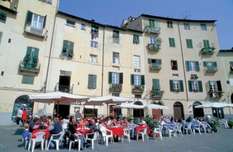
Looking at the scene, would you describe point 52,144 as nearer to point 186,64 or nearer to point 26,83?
point 26,83

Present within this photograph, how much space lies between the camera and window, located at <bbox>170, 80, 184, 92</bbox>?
2742 centimetres

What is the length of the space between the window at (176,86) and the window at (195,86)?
1.34 metres

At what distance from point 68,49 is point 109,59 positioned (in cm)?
571

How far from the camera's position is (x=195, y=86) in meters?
28.0

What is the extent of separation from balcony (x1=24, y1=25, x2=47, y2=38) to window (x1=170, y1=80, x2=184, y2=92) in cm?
1853

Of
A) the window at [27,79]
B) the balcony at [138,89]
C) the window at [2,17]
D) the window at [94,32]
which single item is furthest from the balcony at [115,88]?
the window at [2,17]

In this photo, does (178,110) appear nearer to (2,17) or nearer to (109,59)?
(109,59)

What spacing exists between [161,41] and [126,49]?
6223 mm

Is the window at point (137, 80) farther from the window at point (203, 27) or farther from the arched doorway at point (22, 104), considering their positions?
the window at point (203, 27)

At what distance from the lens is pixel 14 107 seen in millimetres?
18391

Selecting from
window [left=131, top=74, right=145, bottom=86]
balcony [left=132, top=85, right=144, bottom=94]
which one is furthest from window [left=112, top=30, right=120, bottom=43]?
balcony [left=132, top=85, right=144, bottom=94]

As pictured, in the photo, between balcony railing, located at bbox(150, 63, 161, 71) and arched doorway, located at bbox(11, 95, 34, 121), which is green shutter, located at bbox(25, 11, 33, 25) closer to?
arched doorway, located at bbox(11, 95, 34, 121)

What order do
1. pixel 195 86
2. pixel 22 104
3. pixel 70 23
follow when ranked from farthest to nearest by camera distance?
pixel 195 86, pixel 70 23, pixel 22 104

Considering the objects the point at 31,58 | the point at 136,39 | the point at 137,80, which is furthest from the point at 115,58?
the point at 31,58
